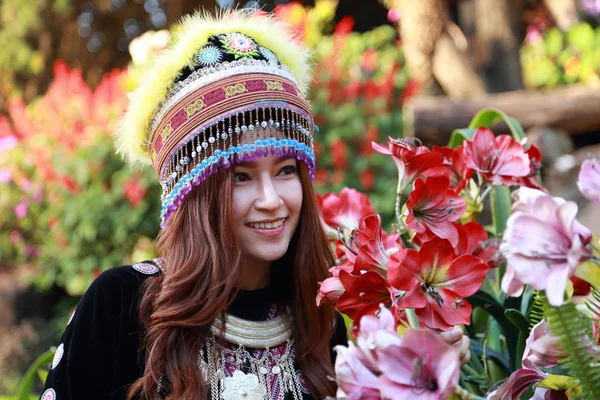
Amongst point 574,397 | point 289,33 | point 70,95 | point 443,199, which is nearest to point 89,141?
point 70,95

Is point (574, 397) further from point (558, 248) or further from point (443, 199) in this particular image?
point (443, 199)

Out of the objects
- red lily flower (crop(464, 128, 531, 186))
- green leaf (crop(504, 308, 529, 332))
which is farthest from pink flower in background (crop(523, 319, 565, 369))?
red lily flower (crop(464, 128, 531, 186))

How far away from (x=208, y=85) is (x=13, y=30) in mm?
6627

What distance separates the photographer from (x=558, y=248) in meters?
0.68

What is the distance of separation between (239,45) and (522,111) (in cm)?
284

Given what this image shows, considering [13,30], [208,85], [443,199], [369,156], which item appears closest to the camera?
[443,199]

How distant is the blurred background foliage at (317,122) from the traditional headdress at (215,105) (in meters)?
2.29

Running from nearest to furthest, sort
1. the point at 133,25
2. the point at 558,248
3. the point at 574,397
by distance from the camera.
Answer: the point at 558,248 → the point at 574,397 → the point at 133,25

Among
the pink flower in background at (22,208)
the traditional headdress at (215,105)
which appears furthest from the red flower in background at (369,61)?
the traditional headdress at (215,105)

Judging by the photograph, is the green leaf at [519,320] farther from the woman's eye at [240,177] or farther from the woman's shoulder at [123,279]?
the woman's shoulder at [123,279]

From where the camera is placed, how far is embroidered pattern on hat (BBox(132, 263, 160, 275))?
1.60 meters

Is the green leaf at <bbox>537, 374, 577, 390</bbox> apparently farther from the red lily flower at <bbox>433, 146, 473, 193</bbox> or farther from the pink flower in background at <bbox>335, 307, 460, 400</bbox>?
the red lily flower at <bbox>433, 146, 473, 193</bbox>

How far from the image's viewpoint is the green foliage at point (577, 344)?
718 mm

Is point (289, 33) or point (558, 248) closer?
point (558, 248)
